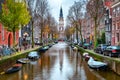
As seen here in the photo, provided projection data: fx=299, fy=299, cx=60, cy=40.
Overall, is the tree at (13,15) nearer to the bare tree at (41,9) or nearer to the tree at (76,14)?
the bare tree at (41,9)

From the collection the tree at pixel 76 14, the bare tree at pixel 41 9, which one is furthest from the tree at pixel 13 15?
the tree at pixel 76 14

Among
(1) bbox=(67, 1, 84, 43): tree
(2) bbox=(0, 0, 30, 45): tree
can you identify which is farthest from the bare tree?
(2) bbox=(0, 0, 30, 45): tree

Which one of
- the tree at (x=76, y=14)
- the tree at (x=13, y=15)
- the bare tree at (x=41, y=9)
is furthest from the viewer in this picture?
the tree at (x=76, y=14)

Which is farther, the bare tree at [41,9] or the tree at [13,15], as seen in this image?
the bare tree at [41,9]

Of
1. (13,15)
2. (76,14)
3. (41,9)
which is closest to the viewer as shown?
(13,15)

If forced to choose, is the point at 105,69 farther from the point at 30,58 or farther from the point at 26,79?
the point at 30,58

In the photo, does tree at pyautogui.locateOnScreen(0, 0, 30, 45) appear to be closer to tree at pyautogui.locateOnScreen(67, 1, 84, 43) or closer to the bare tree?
the bare tree

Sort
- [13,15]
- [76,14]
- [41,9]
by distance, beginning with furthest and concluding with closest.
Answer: [76,14], [41,9], [13,15]

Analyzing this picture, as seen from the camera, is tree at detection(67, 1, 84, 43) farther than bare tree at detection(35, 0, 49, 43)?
Yes

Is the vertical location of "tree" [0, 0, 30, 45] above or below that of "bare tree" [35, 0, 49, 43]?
below

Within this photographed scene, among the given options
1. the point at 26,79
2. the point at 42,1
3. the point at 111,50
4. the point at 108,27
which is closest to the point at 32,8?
the point at 42,1

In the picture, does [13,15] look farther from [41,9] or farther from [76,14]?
[76,14]

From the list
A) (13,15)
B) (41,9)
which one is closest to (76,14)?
(41,9)

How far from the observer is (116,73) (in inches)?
1363
